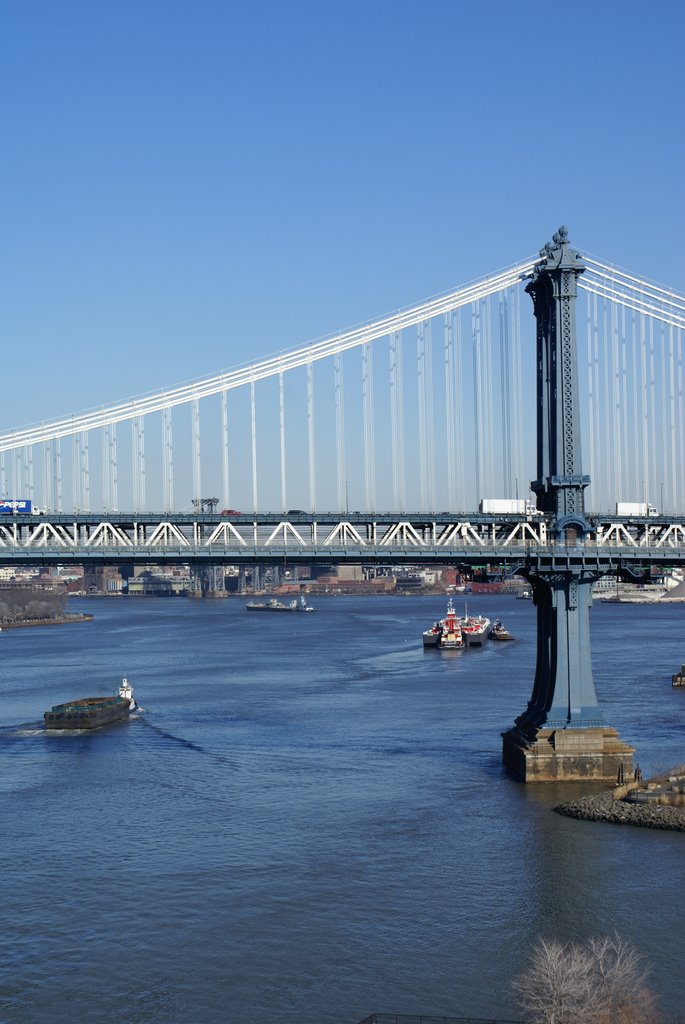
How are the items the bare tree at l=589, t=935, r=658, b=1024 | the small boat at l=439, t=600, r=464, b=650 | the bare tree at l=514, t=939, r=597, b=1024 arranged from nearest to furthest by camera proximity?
1. the bare tree at l=514, t=939, r=597, b=1024
2. the bare tree at l=589, t=935, r=658, b=1024
3. the small boat at l=439, t=600, r=464, b=650

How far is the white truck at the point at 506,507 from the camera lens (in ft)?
147

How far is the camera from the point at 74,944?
1044 inches

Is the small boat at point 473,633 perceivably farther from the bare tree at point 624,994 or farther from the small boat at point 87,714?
the bare tree at point 624,994

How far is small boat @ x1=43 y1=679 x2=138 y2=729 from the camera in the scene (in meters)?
56.7

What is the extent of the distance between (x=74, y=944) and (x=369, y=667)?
61.6 metres

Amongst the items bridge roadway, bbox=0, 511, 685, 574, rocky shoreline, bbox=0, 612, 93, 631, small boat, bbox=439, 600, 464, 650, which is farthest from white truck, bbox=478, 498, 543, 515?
rocky shoreline, bbox=0, 612, 93, 631

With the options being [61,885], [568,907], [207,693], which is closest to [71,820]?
[61,885]

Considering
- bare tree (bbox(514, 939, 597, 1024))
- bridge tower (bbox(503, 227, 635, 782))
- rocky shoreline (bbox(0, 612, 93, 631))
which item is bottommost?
rocky shoreline (bbox(0, 612, 93, 631))

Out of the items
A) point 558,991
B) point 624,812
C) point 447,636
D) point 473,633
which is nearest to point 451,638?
point 447,636

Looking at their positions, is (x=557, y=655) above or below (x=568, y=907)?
above

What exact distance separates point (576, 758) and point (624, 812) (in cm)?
442

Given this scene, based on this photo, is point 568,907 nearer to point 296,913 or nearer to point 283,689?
point 296,913

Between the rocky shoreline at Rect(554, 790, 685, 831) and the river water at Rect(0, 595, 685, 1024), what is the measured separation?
543mm

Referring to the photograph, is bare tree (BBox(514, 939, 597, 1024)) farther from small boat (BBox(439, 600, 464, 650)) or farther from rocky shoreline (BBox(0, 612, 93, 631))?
rocky shoreline (BBox(0, 612, 93, 631))
